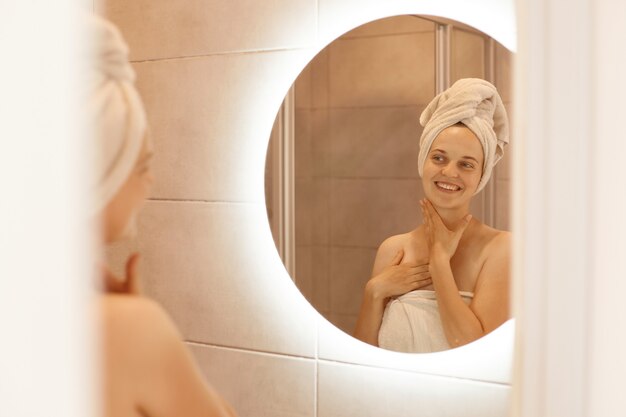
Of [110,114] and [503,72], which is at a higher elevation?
[503,72]

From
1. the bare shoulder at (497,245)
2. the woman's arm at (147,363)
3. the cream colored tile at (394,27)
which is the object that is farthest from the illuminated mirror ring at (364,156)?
the woman's arm at (147,363)

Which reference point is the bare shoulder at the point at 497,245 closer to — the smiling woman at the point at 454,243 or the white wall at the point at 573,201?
the smiling woman at the point at 454,243

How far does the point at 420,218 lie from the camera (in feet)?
3.82

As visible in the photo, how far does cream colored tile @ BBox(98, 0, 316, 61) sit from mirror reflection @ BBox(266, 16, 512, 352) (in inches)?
2.9

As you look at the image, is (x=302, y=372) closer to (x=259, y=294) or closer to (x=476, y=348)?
(x=259, y=294)

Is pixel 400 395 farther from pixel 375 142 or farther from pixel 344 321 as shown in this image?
pixel 375 142

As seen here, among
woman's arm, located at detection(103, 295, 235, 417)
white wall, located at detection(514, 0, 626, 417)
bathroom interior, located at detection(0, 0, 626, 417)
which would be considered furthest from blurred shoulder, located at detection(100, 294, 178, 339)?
bathroom interior, located at detection(0, 0, 626, 417)

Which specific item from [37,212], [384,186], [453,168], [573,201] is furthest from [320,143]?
[37,212]

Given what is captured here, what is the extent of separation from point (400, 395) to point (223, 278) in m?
0.35

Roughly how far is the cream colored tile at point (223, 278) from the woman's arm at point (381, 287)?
0.29ft

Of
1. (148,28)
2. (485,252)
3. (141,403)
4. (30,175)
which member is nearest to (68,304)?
(30,175)

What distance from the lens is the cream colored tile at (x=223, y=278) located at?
125cm

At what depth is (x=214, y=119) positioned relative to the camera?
4.16 ft

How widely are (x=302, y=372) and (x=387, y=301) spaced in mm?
184
